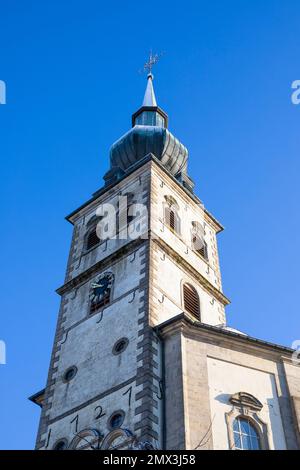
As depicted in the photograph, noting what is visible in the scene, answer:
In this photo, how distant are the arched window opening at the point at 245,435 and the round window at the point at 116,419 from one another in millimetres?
3657

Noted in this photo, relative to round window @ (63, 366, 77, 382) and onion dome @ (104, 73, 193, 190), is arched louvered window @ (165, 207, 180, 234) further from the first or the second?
round window @ (63, 366, 77, 382)

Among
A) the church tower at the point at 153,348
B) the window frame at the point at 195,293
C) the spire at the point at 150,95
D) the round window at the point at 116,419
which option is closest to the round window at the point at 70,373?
the church tower at the point at 153,348

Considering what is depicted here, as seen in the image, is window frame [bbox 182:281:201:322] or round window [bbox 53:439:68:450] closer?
round window [bbox 53:439:68:450]

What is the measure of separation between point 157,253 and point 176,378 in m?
7.71

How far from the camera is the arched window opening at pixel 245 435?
22.6 meters

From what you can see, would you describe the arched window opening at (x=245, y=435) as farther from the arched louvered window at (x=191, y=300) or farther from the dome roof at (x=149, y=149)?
the dome roof at (x=149, y=149)

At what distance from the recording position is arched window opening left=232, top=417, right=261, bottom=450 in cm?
2265

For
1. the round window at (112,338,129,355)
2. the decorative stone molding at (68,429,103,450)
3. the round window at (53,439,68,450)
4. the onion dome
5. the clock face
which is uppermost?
the onion dome

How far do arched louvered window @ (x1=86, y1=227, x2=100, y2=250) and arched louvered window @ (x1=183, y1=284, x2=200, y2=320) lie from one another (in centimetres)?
547

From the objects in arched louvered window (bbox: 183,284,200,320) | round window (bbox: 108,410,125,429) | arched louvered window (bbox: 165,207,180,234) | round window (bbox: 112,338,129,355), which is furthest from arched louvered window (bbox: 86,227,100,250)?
round window (bbox: 108,410,125,429)

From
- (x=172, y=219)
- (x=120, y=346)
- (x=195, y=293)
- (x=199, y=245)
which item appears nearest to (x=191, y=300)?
(x=195, y=293)

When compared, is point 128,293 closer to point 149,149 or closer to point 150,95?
point 149,149
